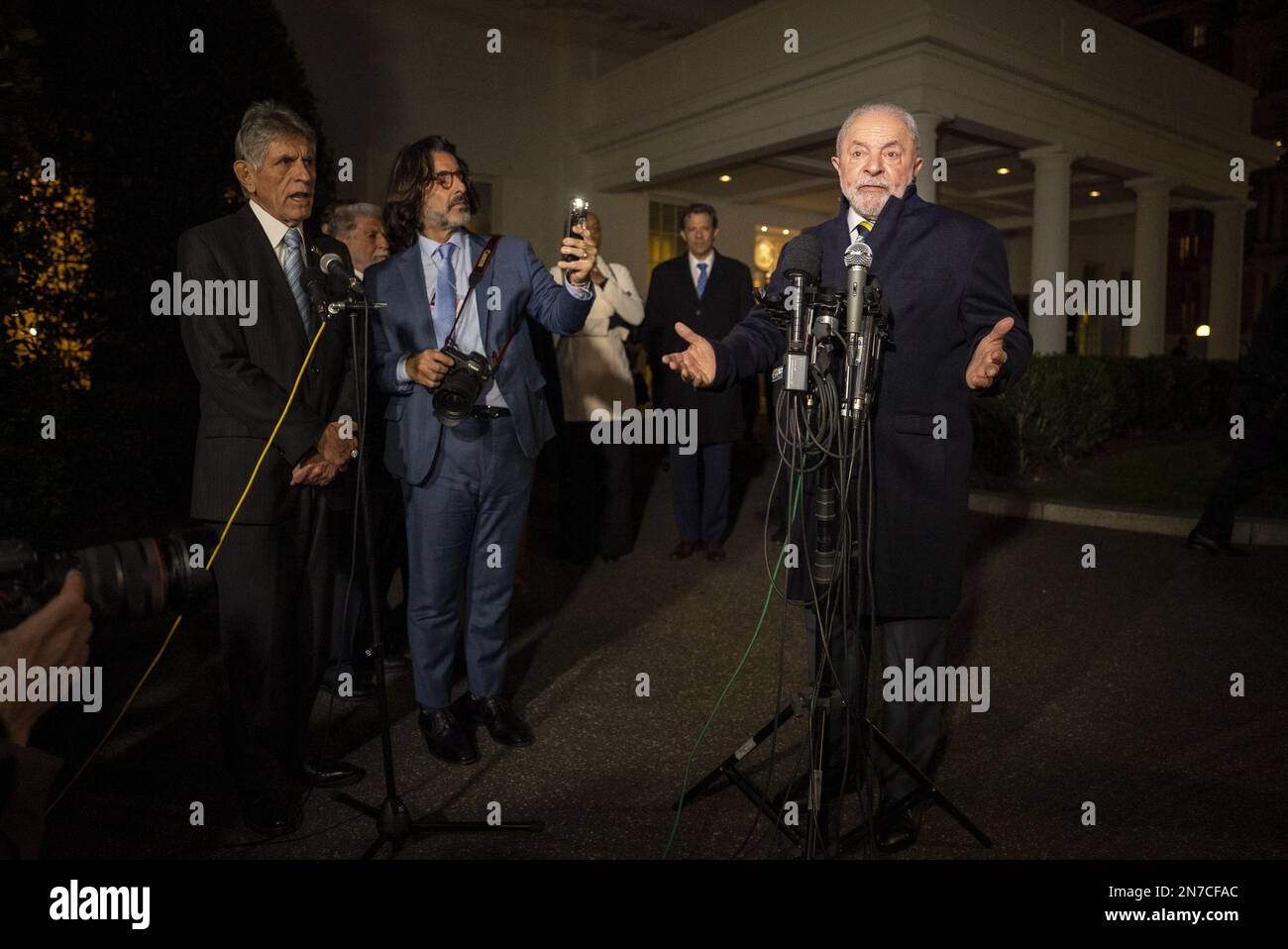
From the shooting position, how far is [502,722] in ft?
13.5

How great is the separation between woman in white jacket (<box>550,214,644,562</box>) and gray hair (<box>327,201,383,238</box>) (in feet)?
6.04

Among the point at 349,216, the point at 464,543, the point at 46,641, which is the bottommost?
the point at 464,543

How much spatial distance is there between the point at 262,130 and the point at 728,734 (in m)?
2.83

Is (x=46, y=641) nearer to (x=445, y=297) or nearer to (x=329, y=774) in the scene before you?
(x=329, y=774)

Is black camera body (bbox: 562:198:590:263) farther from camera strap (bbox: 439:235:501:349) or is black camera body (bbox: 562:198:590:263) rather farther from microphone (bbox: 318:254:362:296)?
microphone (bbox: 318:254:362:296)

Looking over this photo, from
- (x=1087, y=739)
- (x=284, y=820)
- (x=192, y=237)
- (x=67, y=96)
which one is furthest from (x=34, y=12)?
(x=1087, y=739)

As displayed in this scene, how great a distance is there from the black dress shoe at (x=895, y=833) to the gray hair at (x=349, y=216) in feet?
11.9

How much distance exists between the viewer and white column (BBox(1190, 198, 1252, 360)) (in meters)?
19.8

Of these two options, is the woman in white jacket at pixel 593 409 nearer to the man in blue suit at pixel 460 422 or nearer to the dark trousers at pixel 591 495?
the dark trousers at pixel 591 495

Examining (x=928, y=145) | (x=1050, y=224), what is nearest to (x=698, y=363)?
(x=928, y=145)

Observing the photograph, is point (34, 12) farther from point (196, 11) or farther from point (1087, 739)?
point (1087, 739)

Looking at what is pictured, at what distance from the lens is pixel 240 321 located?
3.38 meters

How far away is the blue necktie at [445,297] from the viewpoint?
3.87 m

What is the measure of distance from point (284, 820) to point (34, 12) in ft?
22.4
